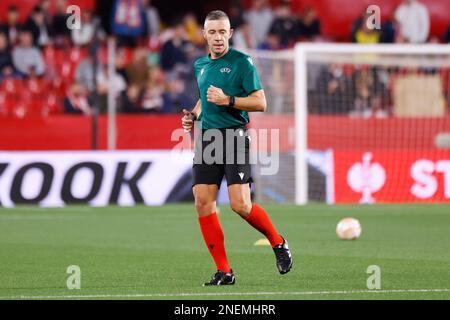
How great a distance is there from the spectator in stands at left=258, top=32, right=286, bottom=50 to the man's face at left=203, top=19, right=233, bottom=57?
47.3ft

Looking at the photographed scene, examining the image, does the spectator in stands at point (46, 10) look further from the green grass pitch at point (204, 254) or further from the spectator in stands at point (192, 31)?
the green grass pitch at point (204, 254)

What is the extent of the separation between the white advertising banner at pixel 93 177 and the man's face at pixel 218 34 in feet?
33.3

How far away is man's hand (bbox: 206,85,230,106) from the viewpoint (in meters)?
9.33

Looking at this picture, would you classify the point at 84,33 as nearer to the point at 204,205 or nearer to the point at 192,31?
the point at 192,31

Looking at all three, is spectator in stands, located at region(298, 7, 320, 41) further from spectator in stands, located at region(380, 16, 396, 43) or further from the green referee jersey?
the green referee jersey

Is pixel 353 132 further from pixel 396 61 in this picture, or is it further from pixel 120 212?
pixel 120 212

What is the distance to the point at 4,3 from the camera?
2417 centimetres

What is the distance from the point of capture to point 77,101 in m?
21.8

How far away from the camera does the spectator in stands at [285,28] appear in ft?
79.0

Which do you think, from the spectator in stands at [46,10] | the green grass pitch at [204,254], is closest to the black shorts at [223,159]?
the green grass pitch at [204,254]

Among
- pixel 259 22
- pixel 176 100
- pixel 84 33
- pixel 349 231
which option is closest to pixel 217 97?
pixel 349 231

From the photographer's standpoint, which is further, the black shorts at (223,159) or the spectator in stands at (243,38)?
the spectator in stands at (243,38)

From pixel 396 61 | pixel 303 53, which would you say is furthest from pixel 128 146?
pixel 396 61

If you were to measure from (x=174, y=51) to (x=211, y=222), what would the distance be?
1420 cm
